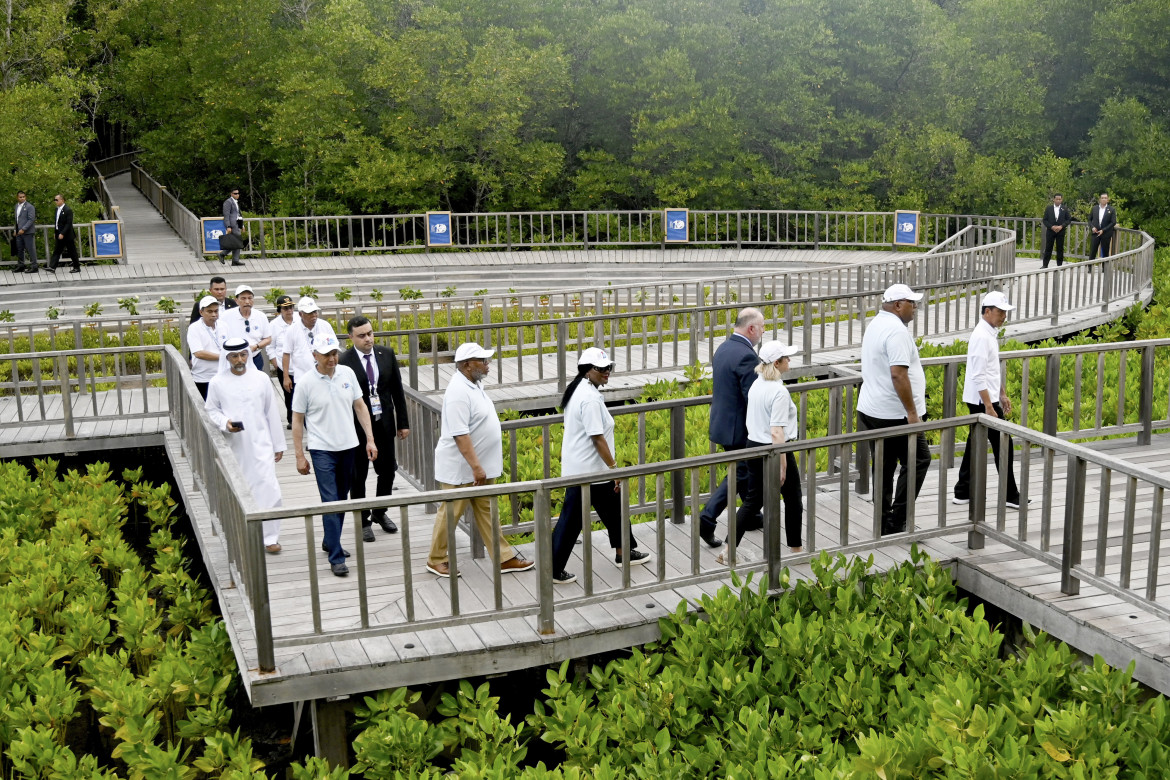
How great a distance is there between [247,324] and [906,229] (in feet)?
71.3

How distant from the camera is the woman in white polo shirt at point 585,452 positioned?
7699 millimetres

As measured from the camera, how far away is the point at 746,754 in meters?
6.07

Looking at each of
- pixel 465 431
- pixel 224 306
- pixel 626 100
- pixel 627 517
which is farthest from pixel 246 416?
pixel 626 100

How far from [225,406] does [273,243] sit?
2153 cm

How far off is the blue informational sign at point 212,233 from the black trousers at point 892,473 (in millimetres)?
22430

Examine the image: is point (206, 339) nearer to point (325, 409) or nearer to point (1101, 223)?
point (325, 409)

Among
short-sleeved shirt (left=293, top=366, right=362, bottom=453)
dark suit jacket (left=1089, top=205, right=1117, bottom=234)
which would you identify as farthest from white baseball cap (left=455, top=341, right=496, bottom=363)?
dark suit jacket (left=1089, top=205, right=1117, bottom=234)

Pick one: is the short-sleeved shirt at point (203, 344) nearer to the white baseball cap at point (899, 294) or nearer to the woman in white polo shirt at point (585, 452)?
the woman in white polo shirt at point (585, 452)

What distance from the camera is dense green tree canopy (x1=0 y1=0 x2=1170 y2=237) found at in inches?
1302

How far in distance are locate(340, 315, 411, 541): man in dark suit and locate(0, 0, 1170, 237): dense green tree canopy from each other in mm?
23705

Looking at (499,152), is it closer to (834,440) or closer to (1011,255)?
(1011,255)

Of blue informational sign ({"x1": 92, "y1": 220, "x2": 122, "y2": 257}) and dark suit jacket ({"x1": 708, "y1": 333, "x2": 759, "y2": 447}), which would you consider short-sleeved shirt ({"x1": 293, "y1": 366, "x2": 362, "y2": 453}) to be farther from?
blue informational sign ({"x1": 92, "y1": 220, "x2": 122, "y2": 257})

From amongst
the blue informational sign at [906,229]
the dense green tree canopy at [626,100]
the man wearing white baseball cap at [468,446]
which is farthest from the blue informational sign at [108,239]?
the man wearing white baseball cap at [468,446]

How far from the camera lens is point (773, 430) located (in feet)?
26.3
